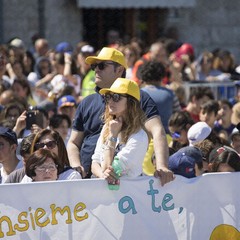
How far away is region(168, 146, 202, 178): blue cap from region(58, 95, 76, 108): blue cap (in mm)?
3757

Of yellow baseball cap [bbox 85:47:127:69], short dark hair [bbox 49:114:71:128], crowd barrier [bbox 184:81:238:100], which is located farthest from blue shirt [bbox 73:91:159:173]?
crowd barrier [bbox 184:81:238:100]

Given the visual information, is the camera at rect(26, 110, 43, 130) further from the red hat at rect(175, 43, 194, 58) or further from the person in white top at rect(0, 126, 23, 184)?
the red hat at rect(175, 43, 194, 58)

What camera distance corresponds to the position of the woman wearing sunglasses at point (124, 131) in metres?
7.55

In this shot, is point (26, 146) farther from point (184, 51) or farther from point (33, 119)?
point (184, 51)

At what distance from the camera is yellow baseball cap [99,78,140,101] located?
25.0ft

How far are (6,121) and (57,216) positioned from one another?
337cm

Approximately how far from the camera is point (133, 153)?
7551 mm

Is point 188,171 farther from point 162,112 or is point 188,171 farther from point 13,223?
point 162,112

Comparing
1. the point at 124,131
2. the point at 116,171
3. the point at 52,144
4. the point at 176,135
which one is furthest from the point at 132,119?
the point at 176,135

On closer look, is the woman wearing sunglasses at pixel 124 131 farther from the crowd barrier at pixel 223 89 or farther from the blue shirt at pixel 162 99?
the crowd barrier at pixel 223 89

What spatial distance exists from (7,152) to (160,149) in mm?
1568

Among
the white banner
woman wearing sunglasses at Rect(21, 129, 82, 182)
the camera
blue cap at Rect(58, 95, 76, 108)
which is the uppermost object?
woman wearing sunglasses at Rect(21, 129, 82, 182)

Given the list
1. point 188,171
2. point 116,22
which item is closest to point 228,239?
point 188,171

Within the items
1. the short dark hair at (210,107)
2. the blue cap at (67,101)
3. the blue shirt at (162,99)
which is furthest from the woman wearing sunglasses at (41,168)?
the blue cap at (67,101)
